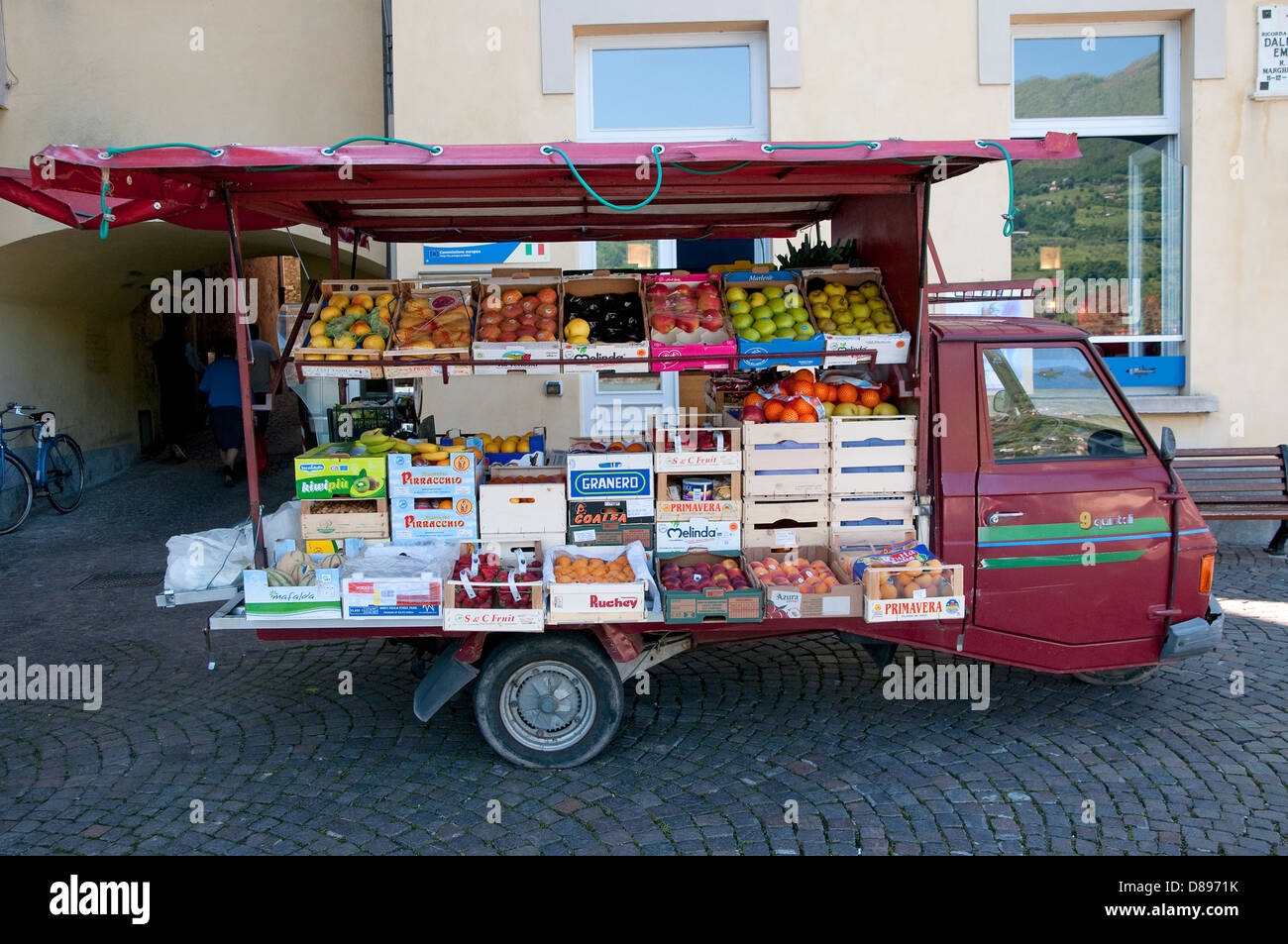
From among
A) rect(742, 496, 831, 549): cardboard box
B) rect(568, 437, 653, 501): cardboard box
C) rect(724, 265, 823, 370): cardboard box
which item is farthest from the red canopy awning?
rect(742, 496, 831, 549): cardboard box

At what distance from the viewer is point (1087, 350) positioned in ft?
15.5

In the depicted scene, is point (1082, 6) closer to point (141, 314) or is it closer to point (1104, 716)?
point (1104, 716)

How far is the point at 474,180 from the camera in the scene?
4.85 m

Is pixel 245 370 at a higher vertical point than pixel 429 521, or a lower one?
higher

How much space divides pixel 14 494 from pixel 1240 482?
11.3 metres

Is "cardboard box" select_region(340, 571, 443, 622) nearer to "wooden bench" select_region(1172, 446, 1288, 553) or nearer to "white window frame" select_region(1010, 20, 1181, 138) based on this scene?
"wooden bench" select_region(1172, 446, 1288, 553)

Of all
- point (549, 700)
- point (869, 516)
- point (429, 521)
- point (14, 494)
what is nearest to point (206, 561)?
point (429, 521)

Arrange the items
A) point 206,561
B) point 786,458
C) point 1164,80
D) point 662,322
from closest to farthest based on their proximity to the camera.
A: 1. point 206,561
2. point 786,458
3. point 662,322
4. point 1164,80

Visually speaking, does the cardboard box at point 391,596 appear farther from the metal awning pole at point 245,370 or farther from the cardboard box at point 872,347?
the cardboard box at point 872,347

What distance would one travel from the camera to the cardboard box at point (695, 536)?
15.8 feet

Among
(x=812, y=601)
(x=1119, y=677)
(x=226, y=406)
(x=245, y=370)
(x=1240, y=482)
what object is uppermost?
(x=245, y=370)

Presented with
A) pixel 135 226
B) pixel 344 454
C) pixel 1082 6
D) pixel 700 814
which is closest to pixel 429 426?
pixel 344 454

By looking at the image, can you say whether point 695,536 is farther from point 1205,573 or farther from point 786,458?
point 1205,573

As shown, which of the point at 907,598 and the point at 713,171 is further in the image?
the point at 713,171
